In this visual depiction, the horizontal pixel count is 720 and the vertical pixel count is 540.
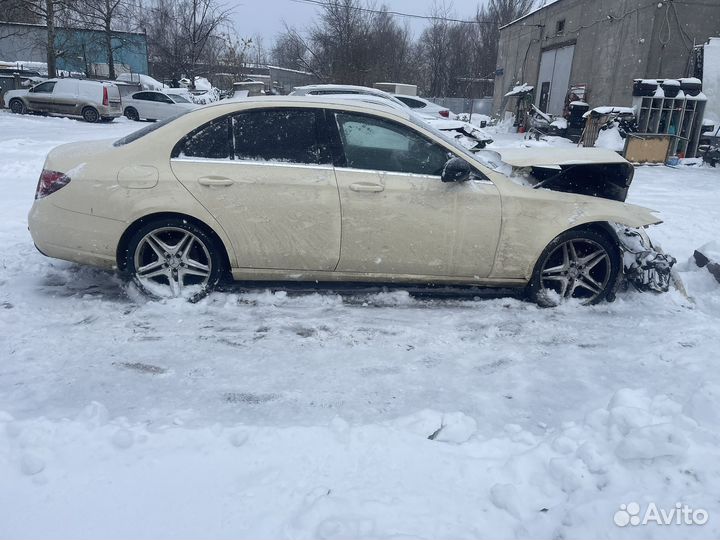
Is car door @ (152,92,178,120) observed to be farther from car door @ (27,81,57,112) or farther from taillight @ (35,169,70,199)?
taillight @ (35,169,70,199)

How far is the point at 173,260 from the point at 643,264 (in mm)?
3729

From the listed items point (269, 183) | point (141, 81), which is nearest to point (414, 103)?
point (269, 183)

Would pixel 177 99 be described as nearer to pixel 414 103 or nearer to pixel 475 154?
pixel 414 103

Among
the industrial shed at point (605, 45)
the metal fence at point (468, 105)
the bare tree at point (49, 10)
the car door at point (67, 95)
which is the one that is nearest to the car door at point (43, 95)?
the car door at point (67, 95)

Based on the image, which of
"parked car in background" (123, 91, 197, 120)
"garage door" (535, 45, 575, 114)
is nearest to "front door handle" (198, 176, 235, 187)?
"parked car in background" (123, 91, 197, 120)

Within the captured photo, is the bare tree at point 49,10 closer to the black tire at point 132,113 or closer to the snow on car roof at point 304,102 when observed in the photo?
the black tire at point 132,113

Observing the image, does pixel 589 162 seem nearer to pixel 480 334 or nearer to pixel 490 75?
pixel 480 334

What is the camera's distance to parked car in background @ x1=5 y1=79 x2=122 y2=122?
21.0m

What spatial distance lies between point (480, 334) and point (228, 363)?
172 centimetres

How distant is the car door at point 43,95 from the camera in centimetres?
2145

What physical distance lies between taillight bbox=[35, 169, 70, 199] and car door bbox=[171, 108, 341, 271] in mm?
823

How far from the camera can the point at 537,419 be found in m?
2.78

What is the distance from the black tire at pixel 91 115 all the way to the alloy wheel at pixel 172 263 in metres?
20.0

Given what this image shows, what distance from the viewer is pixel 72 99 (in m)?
21.3
